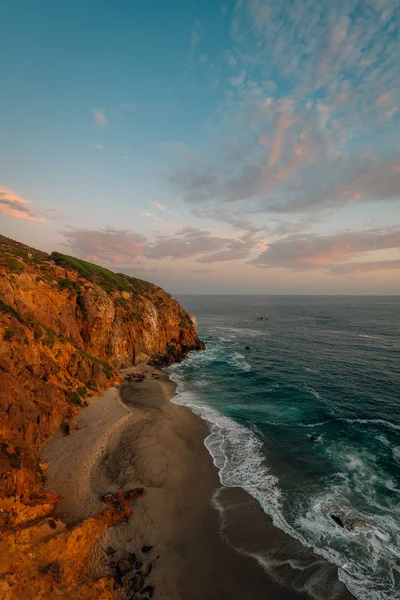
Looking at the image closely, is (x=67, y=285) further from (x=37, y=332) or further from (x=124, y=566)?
(x=124, y=566)

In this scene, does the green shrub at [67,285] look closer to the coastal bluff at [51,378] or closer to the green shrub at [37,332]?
the coastal bluff at [51,378]

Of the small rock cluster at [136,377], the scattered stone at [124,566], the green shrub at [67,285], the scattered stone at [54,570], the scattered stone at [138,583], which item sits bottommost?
the scattered stone at [138,583]

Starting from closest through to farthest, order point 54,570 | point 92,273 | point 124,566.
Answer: point 54,570
point 124,566
point 92,273

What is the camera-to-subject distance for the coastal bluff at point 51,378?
14594 millimetres

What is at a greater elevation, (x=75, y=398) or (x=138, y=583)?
(x=75, y=398)

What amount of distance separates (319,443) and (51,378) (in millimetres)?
31947

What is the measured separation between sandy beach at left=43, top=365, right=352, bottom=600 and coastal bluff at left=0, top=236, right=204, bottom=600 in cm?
143

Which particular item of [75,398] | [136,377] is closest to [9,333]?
[75,398]

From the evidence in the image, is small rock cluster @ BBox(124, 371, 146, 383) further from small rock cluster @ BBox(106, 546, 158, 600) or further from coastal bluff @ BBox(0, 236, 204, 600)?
small rock cluster @ BBox(106, 546, 158, 600)

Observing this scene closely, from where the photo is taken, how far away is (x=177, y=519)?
1972 cm

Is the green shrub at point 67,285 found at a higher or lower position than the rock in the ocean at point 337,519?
higher

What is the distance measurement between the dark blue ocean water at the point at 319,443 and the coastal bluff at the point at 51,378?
37.9 ft

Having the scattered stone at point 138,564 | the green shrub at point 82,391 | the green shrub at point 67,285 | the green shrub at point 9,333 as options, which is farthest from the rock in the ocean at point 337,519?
the green shrub at point 67,285

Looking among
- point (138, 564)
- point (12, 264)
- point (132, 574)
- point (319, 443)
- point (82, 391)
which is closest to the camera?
point (132, 574)
